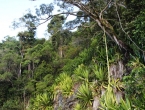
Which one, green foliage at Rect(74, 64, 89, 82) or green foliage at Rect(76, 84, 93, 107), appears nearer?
green foliage at Rect(76, 84, 93, 107)

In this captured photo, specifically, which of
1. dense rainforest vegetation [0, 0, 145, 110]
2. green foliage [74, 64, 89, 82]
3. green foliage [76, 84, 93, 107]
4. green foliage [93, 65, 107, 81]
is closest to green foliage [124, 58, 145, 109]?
dense rainforest vegetation [0, 0, 145, 110]

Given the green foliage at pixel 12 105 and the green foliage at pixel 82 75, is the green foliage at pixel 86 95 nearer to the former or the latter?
the green foliage at pixel 82 75

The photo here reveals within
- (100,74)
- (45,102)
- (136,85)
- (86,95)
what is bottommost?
(45,102)

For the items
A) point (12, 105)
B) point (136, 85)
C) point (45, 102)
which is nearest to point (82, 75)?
point (45, 102)

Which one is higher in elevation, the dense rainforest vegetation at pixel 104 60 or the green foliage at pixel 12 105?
the dense rainforest vegetation at pixel 104 60

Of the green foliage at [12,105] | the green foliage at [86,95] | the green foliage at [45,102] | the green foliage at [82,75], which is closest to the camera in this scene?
the green foliage at [86,95]

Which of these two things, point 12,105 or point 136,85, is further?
point 12,105

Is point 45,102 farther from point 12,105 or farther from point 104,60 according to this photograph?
point 12,105

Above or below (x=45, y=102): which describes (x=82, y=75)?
above

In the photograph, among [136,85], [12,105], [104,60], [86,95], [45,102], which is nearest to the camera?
[136,85]

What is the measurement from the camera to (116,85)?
22.1 feet

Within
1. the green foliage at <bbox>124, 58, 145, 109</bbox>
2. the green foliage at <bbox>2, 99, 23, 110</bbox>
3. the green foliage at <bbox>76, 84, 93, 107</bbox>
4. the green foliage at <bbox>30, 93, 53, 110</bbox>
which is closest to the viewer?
the green foliage at <bbox>124, 58, 145, 109</bbox>

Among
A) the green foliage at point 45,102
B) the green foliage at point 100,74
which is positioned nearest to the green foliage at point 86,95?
the green foliage at point 100,74

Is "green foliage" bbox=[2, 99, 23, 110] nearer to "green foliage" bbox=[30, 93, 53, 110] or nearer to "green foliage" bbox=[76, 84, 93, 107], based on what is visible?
"green foliage" bbox=[30, 93, 53, 110]
